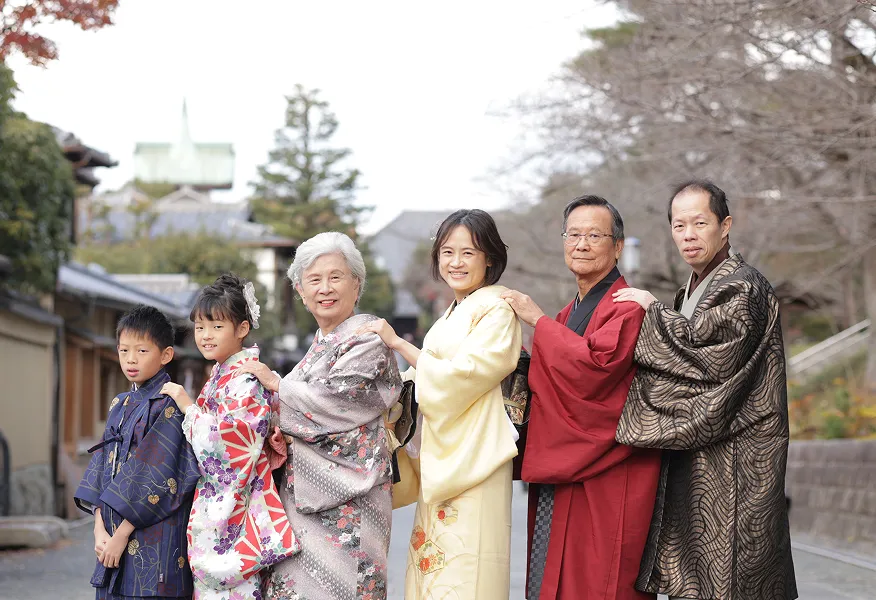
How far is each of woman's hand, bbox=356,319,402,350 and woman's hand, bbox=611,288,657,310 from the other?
2.73ft

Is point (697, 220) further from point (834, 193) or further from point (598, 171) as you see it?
point (598, 171)

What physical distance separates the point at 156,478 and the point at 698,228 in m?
2.23

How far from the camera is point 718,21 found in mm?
7320

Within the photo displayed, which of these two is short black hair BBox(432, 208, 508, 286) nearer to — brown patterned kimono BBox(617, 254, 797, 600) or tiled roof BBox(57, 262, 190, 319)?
brown patterned kimono BBox(617, 254, 797, 600)

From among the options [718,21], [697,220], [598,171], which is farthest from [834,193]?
[697,220]

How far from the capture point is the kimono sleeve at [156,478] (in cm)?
393

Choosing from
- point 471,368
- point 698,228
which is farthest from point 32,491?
point 698,228

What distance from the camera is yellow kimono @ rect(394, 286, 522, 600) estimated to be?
12.4 feet

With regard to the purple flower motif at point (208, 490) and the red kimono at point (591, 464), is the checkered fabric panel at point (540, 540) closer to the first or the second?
the red kimono at point (591, 464)

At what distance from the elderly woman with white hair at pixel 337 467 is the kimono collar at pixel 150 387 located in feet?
1.39

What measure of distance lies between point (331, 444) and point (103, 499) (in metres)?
0.89

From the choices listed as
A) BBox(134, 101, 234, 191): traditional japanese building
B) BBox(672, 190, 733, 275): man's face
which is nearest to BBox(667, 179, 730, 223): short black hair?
BBox(672, 190, 733, 275): man's face

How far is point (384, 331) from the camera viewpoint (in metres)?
3.97

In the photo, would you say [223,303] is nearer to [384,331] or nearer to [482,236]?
[384,331]
